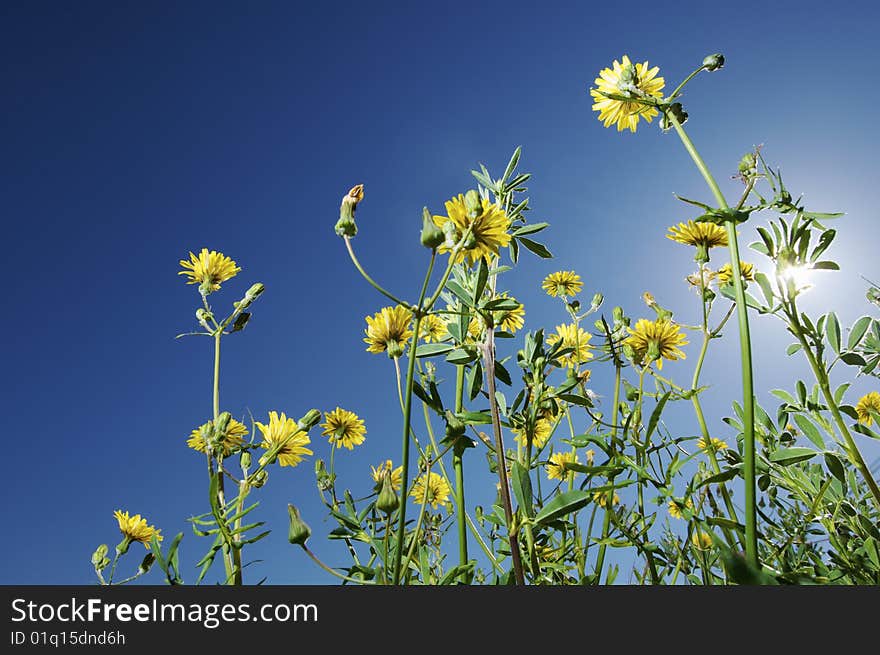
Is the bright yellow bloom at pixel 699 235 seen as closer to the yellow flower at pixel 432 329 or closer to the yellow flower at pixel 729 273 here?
the yellow flower at pixel 729 273

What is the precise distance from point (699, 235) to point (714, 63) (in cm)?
53

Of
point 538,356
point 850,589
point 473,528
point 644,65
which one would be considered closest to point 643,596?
point 850,589

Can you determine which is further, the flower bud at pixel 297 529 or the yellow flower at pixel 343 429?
the yellow flower at pixel 343 429

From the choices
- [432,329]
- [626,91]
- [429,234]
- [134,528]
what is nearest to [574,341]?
[432,329]

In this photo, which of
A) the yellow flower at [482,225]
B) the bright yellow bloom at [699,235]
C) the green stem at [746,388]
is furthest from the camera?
the bright yellow bloom at [699,235]

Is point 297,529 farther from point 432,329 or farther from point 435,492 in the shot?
point 435,492

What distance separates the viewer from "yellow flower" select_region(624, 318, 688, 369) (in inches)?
62.2

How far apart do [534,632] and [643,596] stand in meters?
0.14

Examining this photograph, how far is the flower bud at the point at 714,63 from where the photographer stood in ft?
3.74

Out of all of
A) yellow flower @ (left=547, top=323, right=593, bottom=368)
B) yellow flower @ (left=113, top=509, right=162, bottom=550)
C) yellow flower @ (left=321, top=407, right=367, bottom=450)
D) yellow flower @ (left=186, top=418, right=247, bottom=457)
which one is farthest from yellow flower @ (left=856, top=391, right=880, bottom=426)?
yellow flower @ (left=113, top=509, right=162, bottom=550)

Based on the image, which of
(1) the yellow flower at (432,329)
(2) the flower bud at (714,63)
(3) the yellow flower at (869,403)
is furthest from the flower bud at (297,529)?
(3) the yellow flower at (869,403)

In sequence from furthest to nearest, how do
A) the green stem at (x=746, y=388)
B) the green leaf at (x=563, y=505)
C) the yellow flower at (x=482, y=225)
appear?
the yellow flower at (x=482, y=225)
the green leaf at (x=563, y=505)
the green stem at (x=746, y=388)

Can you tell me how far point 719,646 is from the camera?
1.99 ft

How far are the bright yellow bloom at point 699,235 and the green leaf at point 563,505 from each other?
3.31 ft
